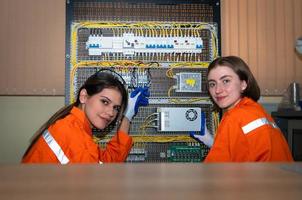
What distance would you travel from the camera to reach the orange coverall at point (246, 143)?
1.58m

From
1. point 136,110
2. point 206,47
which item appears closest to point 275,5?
point 206,47

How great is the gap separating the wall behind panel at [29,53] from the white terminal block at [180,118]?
77cm

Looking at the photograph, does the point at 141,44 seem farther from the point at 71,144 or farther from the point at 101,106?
the point at 71,144

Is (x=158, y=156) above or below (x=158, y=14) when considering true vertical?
below

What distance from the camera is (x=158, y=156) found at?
2471 mm

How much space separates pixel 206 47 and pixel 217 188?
2297 millimetres

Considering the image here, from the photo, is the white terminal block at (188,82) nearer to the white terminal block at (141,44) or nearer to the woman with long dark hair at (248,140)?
the white terminal block at (141,44)

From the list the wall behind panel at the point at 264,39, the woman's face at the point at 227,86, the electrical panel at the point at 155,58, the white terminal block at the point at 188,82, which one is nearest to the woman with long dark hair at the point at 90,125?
the electrical panel at the point at 155,58

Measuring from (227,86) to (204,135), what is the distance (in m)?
0.54

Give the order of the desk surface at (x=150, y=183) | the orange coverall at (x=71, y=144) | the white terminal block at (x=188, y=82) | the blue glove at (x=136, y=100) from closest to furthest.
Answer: the desk surface at (x=150, y=183), the orange coverall at (x=71, y=144), the blue glove at (x=136, y=100), the white terminal block at (x=188, y=82)

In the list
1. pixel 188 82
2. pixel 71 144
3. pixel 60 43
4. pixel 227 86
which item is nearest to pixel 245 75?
pixel 227 86

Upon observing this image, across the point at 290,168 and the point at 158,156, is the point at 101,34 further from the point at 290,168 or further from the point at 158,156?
the point at 290,168

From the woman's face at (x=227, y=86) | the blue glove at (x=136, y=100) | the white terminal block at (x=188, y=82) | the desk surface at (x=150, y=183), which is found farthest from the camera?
the white terminal block at (x=188, y=82)

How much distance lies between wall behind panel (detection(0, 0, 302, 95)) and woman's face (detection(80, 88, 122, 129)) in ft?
1.48
